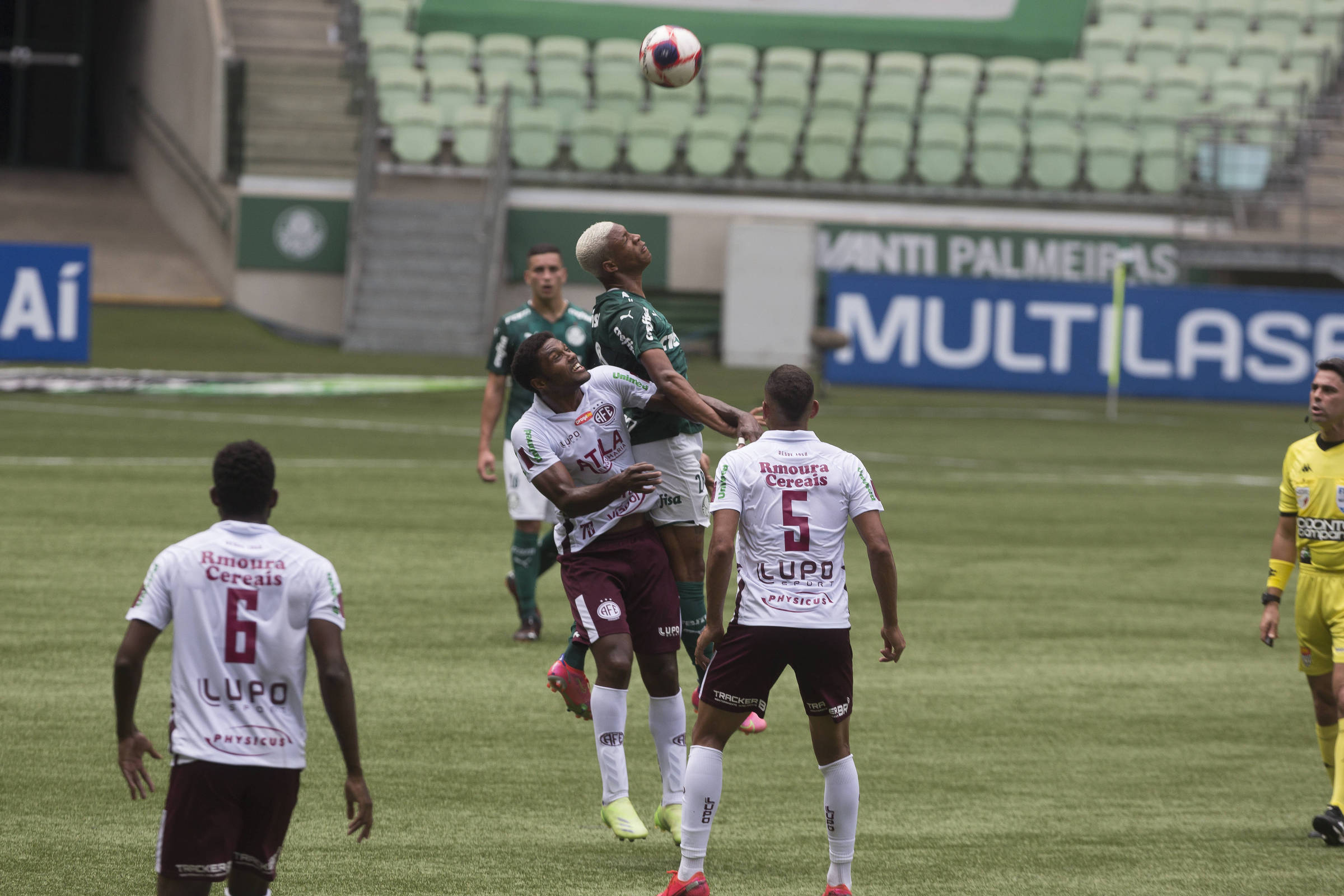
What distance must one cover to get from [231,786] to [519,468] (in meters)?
5.67

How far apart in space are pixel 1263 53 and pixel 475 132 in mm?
15918

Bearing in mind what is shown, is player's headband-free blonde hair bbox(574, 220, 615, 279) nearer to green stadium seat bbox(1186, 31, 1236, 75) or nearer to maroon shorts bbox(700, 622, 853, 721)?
maroon shorts bbox(700, 622, 853, 721)

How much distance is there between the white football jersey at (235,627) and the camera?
177 inches

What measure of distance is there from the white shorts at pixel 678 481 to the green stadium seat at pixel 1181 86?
92.3 ft

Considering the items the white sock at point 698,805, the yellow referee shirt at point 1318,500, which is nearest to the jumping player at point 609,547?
the white sock at point 698,805

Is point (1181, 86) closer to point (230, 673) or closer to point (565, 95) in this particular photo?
point (565, 95)

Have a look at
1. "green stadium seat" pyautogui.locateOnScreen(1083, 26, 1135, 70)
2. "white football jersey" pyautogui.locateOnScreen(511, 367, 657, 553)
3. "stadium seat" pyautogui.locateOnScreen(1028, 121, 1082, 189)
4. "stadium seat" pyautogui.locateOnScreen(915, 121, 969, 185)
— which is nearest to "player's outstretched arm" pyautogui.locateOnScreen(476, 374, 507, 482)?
"white football jersey" pyautogui.locateOnScreen(511, 367, 657, 553)

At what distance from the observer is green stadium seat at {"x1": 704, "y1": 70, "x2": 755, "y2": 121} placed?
105 feet

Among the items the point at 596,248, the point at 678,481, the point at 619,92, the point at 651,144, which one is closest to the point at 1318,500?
the point at 678,481

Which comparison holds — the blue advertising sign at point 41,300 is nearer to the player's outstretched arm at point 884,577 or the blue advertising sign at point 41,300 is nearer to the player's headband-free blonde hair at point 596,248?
the player's headband-free blonde hair at point 596,248

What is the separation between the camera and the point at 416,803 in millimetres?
7078

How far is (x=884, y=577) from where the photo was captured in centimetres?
Answer: 573

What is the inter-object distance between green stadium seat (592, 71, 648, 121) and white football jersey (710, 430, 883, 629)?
1050 inches

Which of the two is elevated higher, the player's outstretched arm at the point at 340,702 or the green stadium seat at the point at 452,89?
the green stadium seat at the point at 452,89
